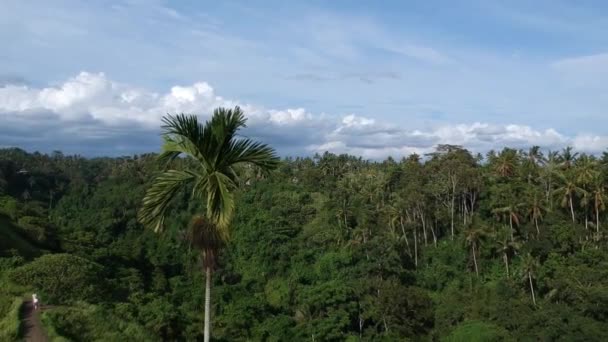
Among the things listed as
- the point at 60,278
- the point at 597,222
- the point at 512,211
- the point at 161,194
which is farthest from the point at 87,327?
the point at 597,222

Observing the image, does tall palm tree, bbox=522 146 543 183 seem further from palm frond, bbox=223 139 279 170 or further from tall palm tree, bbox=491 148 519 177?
palm frond, bbox=223 139 279 170

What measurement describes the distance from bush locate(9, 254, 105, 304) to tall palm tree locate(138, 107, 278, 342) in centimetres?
1106

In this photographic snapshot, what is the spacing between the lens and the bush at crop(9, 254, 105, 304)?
17.8 metres

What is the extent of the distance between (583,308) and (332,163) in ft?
140

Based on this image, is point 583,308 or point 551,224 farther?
point 551,224

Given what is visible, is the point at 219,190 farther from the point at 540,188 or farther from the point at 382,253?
the point at 540,188

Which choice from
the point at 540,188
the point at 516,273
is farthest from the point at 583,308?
the point at 540,188

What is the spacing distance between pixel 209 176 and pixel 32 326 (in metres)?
7.21

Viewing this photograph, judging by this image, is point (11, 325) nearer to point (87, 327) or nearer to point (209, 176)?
point (87, 327)

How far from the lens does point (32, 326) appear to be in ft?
37.7

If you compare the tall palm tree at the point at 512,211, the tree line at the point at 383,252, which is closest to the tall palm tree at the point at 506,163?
the tree line at the point at 383,252

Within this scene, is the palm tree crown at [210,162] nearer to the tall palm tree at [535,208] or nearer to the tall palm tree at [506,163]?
the tall palm tree at [535,208]

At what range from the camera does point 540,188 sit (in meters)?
54.5

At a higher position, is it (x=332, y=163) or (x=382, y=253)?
(x=332, y=163)
